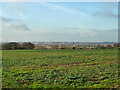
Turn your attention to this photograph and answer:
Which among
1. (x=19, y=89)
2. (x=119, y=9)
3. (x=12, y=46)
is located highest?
(x=119, y=9)

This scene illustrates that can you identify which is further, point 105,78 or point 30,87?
point 105,78

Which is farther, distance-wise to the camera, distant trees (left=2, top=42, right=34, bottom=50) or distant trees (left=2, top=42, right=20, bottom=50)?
distant trees (left=2, top=42, right=20, bottom=50)

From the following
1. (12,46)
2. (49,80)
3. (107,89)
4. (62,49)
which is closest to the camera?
(107,89)

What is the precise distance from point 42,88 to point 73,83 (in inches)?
44.0

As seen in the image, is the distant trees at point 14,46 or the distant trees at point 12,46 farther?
the distant trees at point 12,46

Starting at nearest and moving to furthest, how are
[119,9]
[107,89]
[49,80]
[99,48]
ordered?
1. [107,89]
2. [49,80]
3. [119,9]
4. [99,48]

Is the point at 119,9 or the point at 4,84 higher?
the point at 119,9

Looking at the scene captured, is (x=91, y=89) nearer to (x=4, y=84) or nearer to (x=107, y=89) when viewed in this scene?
(x=107, y=89)

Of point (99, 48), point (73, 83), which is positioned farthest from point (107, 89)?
point (99, 48)

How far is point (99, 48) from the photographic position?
18328 mm

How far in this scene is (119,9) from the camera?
21.9 feet

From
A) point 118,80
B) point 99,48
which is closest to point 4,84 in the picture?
point 118,80

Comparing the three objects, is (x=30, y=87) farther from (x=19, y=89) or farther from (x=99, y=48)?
(x=99, y=48)

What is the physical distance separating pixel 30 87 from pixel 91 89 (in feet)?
6.64
